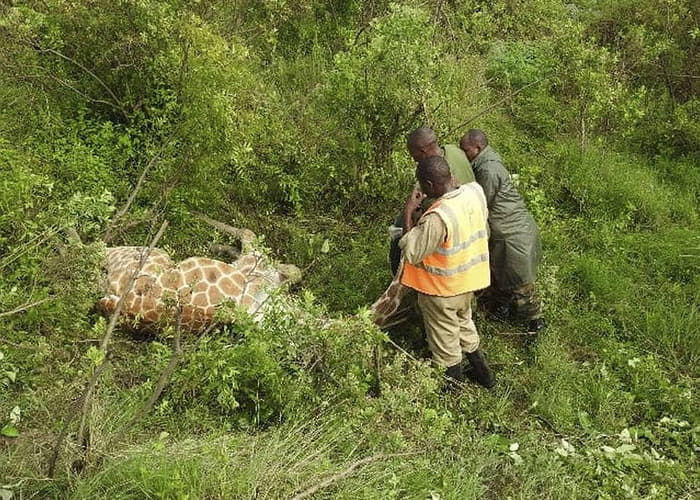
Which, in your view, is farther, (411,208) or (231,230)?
(231,230)

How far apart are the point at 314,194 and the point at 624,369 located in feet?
10.4

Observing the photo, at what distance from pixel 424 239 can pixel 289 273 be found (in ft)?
5.72

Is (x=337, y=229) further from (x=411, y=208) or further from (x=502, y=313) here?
(x=502, y=313)

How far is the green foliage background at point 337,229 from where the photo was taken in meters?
3.76

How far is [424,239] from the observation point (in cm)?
425

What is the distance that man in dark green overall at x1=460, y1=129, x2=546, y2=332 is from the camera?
16.8 ft

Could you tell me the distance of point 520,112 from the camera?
8.20 m

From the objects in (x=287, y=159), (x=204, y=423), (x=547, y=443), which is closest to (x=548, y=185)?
(x=287, y=159)

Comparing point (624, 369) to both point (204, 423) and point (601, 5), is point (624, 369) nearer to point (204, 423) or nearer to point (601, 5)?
point (204, 423)

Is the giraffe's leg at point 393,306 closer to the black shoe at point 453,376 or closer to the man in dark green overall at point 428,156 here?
the man in dark green overall at point 428,156

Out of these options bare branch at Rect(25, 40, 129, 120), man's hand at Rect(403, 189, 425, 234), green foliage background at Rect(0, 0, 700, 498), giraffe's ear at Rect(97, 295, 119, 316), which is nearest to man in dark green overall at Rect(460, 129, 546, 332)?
green foliage background at Rect(0, 0, 700, 498)

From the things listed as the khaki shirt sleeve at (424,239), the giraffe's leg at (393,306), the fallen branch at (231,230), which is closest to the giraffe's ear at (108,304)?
the fallen branch at (231,230)

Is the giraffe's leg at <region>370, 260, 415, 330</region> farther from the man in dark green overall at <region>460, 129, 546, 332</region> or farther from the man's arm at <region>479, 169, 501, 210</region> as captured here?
the man's arm at <region>479, 169, 501, 210</region>

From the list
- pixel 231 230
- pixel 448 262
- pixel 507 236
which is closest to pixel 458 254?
pixel 448 262
